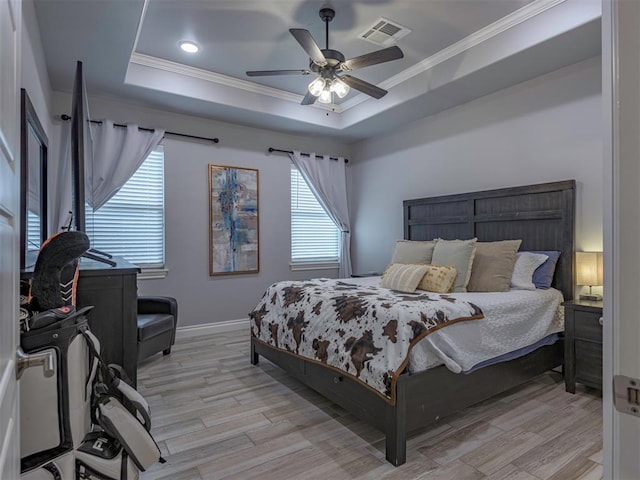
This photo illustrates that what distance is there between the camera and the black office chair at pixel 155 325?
10.7ft

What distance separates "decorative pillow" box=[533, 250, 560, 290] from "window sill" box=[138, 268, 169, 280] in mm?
3834

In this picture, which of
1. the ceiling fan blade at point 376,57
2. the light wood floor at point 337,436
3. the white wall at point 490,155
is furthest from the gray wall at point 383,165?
the ceiling fan blade at point 376,57

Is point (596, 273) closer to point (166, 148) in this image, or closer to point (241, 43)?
point (241, 43)

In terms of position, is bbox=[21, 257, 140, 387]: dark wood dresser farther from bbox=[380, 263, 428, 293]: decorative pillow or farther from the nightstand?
the nightstand

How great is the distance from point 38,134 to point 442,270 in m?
3.29

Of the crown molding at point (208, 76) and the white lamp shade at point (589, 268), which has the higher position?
the crown molding at point (208, 76)

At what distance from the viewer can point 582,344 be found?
109 inches

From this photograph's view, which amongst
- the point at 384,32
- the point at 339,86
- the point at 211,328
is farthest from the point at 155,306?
the point at 384,32

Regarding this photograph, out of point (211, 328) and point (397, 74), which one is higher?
point (397, 74)

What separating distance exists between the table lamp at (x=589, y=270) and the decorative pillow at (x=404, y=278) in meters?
1.22

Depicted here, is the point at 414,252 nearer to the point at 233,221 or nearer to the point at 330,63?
the point at 330,63

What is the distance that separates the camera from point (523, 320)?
A: 8.84ft

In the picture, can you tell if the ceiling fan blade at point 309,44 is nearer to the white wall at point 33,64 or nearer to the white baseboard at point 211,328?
the white wall at point 33,64

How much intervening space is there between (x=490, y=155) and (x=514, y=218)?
759mm
